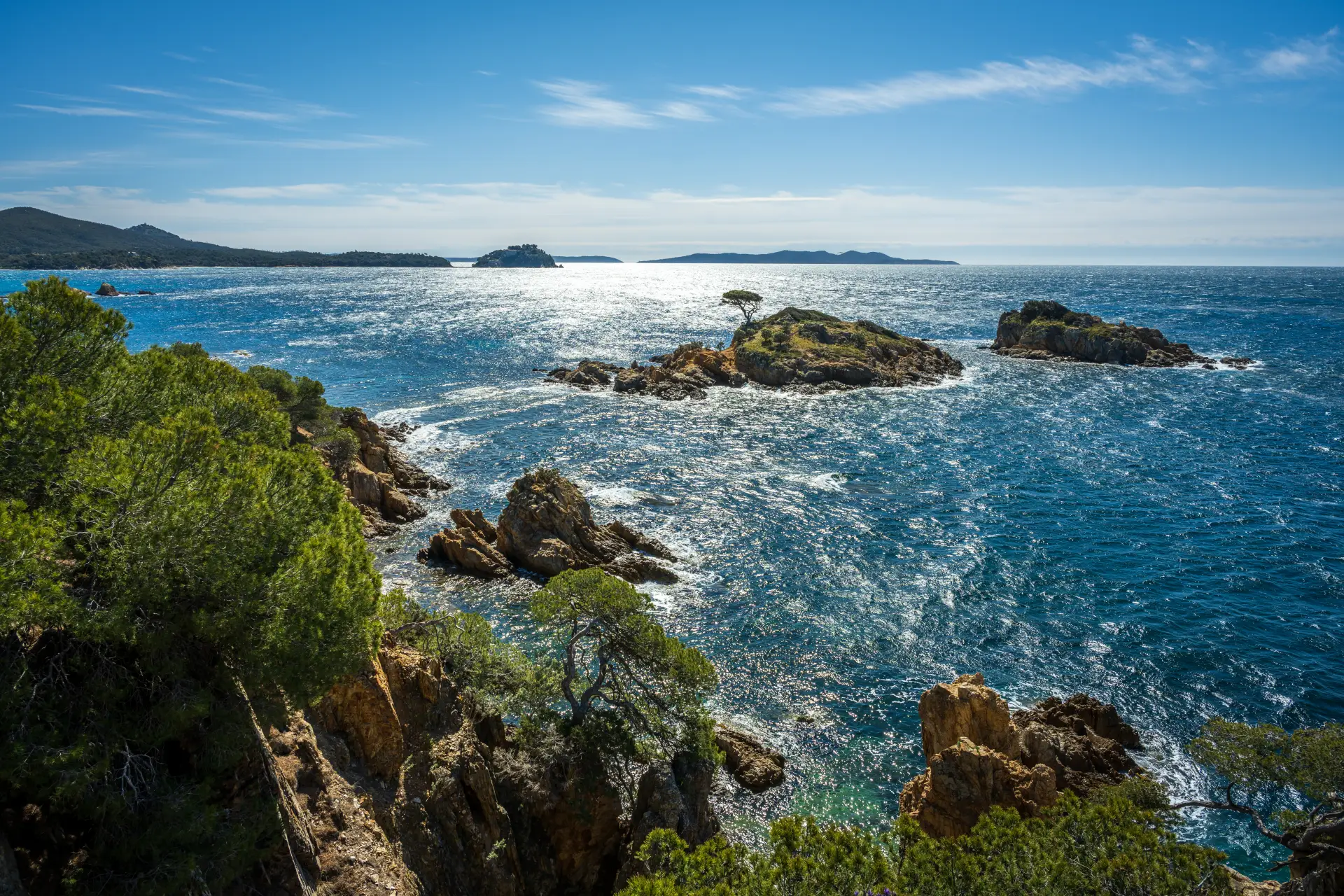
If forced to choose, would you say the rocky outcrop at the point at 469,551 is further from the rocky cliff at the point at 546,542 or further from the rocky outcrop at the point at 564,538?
the rocky outcrop at the point at 564,538

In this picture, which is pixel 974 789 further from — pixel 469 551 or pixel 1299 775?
pixel 469 551

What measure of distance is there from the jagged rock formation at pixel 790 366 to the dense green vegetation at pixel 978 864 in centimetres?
8702

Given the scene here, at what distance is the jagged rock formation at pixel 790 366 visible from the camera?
357 ft

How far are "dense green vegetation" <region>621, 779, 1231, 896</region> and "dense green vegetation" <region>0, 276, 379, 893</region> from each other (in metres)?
9.03

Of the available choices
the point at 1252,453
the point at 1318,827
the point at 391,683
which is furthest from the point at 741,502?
the point at 1252,453

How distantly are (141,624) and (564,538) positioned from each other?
35531 mm

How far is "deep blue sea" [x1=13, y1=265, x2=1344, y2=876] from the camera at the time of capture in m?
36.0

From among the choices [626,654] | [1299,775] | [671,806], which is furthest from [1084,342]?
[671,806]

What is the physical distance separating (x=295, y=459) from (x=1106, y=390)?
115078 mm

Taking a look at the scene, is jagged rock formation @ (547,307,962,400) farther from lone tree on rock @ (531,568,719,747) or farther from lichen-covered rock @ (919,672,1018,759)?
lone tree on rock @ (531,568,719,747)

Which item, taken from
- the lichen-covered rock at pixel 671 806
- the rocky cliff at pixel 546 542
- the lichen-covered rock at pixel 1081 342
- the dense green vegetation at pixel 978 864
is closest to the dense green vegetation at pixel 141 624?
the dense green vegetation at pixel 978 864

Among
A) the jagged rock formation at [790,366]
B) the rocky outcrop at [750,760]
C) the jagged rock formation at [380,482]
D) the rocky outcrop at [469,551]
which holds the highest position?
the jagged rock formation at [790,366]

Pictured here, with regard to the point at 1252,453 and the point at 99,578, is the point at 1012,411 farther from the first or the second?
the point at 99,578

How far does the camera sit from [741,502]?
2470 inches
